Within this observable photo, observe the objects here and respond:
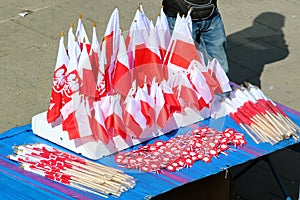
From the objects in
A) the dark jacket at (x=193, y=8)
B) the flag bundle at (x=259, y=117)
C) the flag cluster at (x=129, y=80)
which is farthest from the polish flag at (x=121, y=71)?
the dark jacket at (x=193, y=8)

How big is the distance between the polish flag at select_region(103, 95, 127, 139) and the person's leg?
4.63 ft

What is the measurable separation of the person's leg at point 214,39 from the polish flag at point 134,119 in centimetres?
128

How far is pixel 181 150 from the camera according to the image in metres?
5.56

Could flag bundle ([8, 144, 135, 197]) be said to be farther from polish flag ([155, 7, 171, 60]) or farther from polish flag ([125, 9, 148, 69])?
polish flag ([155, 7, 171, 60])

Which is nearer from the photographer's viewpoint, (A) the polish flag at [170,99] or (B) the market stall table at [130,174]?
(B) the market stall table at [130,174]

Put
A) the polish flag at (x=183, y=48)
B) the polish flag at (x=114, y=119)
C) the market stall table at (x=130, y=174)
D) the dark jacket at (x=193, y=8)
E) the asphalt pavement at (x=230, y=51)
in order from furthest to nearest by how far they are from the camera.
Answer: the asphalt pavement at (x=230, y=51) < the dark jacket at (x=193, y=8) < the polish flag at (x=183, y=48) < the polish flag at (x=114, y=119) < the market stall table at (x=130, y=174)

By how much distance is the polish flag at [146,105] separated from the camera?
559 cm

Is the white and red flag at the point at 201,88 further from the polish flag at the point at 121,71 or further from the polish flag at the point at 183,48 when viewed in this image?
the polish flag at the point at 121,71

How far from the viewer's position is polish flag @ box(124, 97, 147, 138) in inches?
218

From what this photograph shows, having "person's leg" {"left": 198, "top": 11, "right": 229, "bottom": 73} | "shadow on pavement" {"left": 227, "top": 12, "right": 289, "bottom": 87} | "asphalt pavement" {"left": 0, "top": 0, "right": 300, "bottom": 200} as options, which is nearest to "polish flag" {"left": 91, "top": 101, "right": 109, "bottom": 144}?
"person's leg" {"left": 198, "top": 11, "right": 229, "bottom": 73}

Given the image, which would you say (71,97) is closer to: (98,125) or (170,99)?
(98,125)

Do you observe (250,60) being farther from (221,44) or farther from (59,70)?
(59,70)

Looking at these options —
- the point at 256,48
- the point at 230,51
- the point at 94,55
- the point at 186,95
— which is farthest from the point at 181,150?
the point at 256,48

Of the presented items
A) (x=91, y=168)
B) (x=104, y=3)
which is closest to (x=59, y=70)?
(x=91, y=168)
